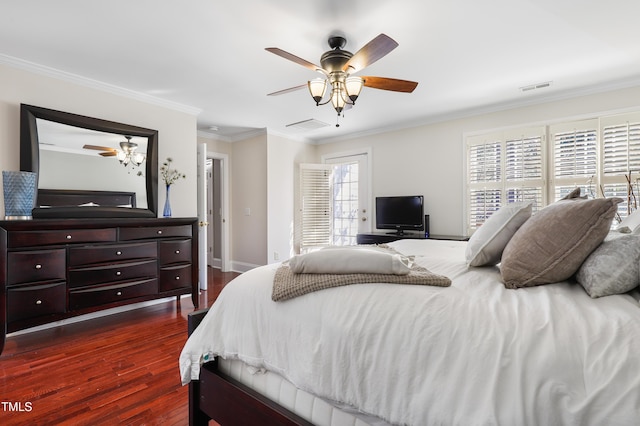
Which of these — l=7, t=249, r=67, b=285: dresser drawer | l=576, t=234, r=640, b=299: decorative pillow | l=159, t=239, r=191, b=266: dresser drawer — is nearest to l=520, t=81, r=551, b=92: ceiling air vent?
l=576, t=234, r=640, b=299: decorative pillow

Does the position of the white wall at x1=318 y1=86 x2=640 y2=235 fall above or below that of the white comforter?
above

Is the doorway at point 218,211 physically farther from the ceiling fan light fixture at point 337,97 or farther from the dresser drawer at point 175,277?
the ceiling fan light fixture at point 337,97

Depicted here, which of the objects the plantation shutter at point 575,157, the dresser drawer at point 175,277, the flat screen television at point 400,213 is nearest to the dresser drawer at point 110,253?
the dresser drawer at point 175,277

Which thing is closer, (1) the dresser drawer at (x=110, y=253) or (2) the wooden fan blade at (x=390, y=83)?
(2) the wooden fan blade at (x=390, y=83)

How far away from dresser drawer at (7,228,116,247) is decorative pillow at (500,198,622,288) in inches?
126

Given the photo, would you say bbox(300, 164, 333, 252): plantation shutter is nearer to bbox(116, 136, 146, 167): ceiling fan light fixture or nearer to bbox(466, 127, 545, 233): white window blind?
bbox(466, 127, 545, 233): white window blind

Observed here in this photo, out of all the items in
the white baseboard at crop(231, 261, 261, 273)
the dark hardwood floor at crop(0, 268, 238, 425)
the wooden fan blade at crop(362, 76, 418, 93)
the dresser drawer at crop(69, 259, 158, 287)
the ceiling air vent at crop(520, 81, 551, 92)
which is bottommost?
the dark hardwood floor at crop(0, 268, 238, 425)

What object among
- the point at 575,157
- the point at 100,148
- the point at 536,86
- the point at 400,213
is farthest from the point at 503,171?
the point at 100,148

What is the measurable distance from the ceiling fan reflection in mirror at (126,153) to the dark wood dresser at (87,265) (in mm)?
826

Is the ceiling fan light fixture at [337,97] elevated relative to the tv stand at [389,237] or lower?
elevated

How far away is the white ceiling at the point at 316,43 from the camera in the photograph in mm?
2137

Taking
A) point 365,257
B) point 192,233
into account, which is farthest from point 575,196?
point 192,233

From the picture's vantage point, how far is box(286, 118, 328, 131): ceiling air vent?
4695mm

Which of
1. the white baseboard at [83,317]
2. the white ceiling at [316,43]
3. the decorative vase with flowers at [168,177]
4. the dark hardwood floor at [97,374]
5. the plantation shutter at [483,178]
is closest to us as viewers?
the dark hardwood floor at [97,374]
